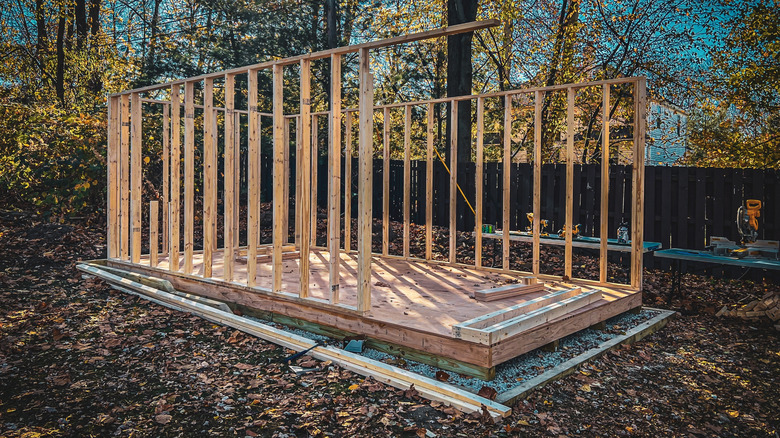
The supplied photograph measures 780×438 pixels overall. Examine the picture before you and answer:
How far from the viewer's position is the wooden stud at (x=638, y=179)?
19.2 ft

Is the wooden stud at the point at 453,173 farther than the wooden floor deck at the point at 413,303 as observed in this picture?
Yes

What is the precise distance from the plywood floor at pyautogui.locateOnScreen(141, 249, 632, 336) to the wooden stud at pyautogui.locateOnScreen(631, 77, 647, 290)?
37cm

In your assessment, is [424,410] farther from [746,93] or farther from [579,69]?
[579,69]

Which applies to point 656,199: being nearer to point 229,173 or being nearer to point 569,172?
point 569,172

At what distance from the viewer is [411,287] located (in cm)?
600

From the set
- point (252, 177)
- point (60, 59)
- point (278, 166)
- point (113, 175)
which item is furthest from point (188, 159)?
point (60, 59)

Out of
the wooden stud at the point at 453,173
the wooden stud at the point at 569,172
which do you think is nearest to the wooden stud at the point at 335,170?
the wooden stud at the point at 569,172

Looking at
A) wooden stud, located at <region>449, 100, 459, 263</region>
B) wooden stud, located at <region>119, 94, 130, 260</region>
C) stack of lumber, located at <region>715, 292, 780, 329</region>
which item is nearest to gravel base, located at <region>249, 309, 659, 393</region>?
stack of lumber, located at <region>715, 292, 780, 329</region>

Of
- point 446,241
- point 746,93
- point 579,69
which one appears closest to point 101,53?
point 446,241

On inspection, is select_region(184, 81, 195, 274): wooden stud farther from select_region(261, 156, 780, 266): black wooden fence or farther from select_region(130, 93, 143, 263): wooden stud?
select_region(261, 156, 780, 266): black wooden fence

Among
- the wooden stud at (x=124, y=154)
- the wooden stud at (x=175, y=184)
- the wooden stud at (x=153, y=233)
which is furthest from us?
the wooden stud at (x=124, y=154)

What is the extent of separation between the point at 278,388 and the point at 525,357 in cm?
214

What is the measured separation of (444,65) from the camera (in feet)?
52.1

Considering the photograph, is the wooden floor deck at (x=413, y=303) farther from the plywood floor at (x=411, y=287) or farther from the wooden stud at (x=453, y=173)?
the wooden stud at (x=453, y=173)
